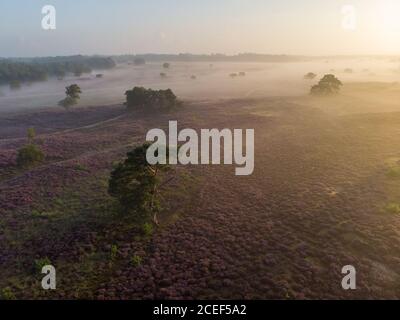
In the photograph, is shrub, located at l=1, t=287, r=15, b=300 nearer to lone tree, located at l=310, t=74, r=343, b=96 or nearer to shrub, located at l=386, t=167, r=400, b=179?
shrub, located at l=386, t=167, r=400, b=179

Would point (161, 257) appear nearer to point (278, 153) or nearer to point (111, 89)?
point (278, 153)

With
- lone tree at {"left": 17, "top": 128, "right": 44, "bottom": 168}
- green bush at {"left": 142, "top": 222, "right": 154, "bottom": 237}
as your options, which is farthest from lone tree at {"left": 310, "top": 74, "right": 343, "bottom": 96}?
green bush at {"left": 142, "top": 222, "right": 154, "bottom": 237}

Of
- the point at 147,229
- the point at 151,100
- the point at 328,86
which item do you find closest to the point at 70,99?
the point at 151,100

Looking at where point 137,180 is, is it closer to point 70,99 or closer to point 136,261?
point 136,261

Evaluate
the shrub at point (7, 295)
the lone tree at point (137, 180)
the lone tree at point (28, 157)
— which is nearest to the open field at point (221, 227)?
the shrub at point (7, 295)
